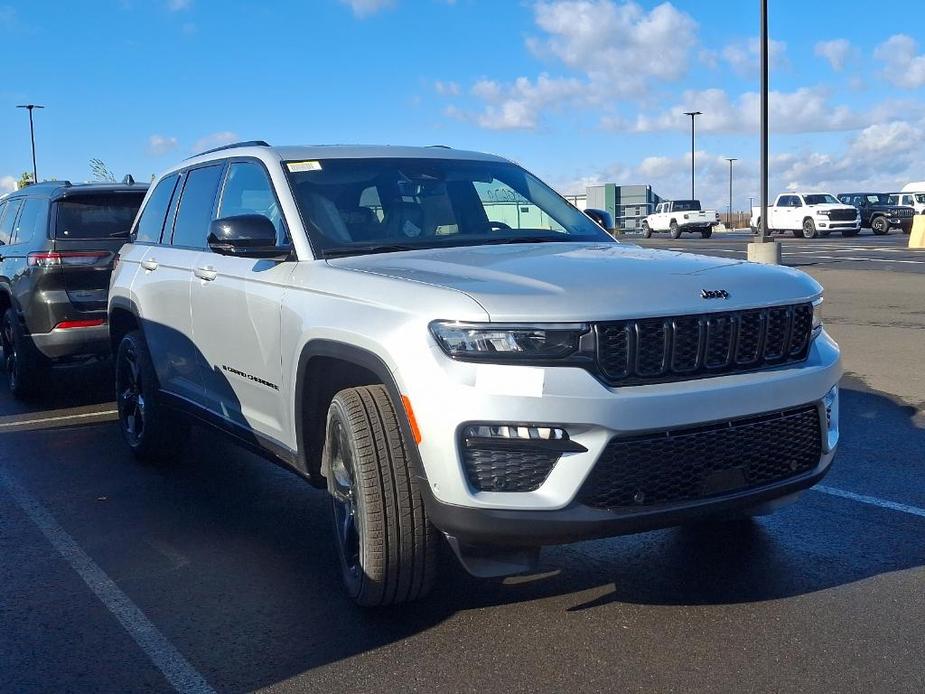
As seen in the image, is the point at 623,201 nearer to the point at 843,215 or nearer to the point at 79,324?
the point at 843,215

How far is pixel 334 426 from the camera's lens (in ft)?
13.5

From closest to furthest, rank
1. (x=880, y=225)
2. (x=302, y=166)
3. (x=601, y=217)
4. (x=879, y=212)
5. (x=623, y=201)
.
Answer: (x=302, y=166) → (x=601, y=217) → (x=880, y=225) → (x=879, y=212) → (x=623, y=201)

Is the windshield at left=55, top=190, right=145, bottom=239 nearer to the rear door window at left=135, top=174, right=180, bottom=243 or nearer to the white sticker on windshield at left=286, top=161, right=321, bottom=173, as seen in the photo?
the rear door window at left=135, top=174, right=180, bottom=243

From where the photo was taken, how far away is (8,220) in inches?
392

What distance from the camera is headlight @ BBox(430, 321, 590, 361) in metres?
3.44

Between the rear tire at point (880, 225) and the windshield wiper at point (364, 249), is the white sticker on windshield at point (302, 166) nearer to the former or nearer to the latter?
the windshield wiper at point (364, 249)

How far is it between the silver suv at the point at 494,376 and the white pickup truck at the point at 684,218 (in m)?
45.9

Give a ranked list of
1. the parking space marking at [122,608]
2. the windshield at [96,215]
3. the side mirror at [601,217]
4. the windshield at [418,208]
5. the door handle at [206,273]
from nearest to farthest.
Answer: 1. the parking space marking at [122,608]
2. the windshield at [418,208]
3. the door handle at [206,273]
4. the side mirror at [601,217]
5. the windshield at [96,215]

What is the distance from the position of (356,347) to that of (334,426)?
1.33 ft

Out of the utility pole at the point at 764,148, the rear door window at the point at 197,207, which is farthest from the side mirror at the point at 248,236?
the utility pole at the point at 764,148

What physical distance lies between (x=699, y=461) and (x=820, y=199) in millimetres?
43733

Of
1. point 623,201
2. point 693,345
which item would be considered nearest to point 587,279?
point 693,345

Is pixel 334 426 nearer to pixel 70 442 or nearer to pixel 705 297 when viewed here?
pixel 705 297

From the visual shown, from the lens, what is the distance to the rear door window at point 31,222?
348 inches
